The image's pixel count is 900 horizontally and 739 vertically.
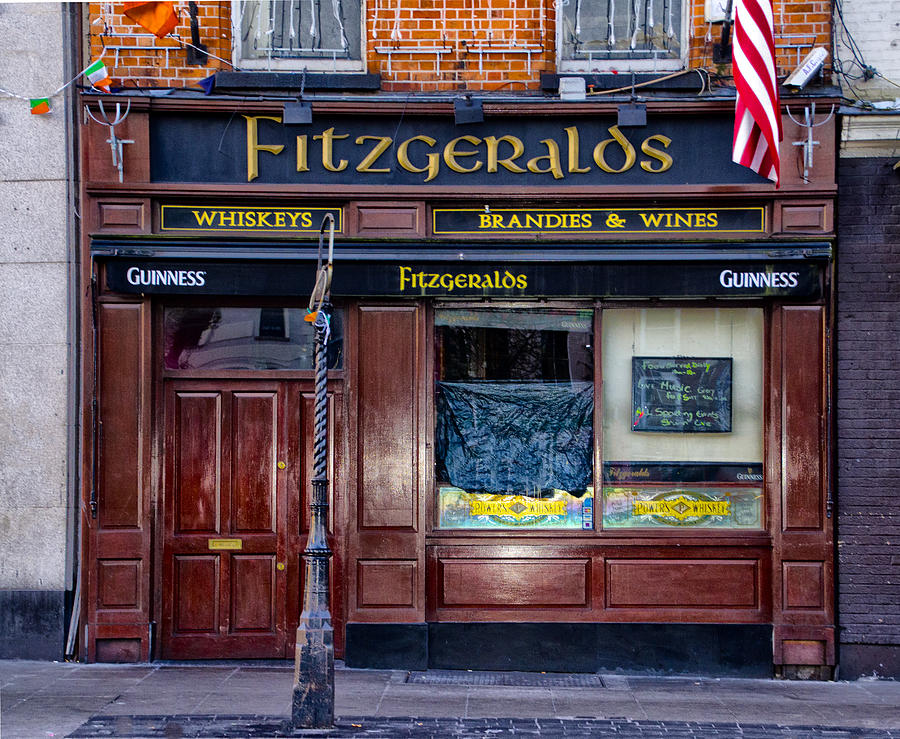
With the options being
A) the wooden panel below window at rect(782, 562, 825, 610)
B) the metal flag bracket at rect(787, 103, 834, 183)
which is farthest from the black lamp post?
the metal flag bracket at rect(787, 103, 834, 183)

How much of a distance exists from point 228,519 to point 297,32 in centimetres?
470

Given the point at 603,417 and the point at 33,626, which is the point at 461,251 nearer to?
the point at 603,417

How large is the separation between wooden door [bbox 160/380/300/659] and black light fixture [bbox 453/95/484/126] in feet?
9.71

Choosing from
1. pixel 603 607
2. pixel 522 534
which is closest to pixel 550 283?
pixel 522 534

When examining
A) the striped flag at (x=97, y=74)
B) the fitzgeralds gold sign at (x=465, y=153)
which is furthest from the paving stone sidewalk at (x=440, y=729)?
the striped flag at (x=97, y=74)

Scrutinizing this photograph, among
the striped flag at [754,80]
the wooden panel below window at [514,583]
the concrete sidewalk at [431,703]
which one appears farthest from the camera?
the wooden panel below window at [514,583]

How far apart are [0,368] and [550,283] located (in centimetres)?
514

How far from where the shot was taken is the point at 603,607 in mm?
9125

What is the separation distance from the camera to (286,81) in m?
9.26

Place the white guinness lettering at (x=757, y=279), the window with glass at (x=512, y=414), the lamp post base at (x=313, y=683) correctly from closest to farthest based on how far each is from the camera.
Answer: the lamp post base at (x=313, y=683) < the white guinness lettering at (x=757, y=279) < the window with glass at (x=512, y=414)

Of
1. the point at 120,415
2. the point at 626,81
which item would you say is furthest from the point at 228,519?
the point at 626,81

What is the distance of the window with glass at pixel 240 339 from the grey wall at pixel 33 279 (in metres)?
1.08

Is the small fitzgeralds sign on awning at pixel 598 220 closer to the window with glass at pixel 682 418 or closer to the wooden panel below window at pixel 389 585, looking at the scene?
the window with glass at pixel 682 418

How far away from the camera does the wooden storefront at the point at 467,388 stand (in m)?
9.05
